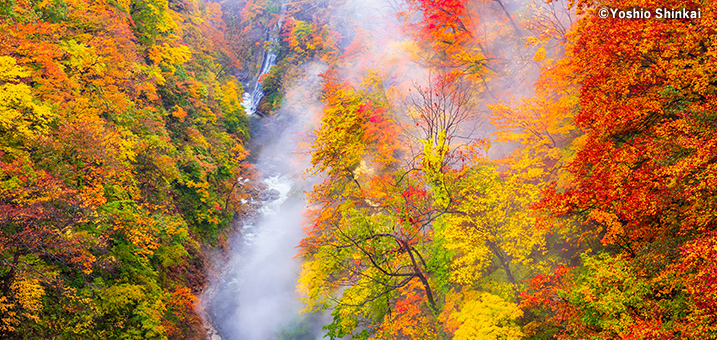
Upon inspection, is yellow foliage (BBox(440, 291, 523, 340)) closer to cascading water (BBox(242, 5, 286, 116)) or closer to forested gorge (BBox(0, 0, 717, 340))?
forested gorge (BBox(0, 0, 717, 340))

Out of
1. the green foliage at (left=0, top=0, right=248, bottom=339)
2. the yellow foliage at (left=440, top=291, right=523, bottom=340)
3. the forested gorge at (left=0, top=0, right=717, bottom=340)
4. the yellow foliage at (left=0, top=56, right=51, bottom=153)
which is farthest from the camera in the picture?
the yellow foliage at (left=0, top=56, right=51, bottom=153)

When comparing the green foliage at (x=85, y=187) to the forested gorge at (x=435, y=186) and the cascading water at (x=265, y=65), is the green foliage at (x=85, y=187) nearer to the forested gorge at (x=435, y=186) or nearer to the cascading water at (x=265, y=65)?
the forested gorge at (x=435, y=186)

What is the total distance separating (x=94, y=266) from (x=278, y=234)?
13.5m

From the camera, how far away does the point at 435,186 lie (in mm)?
10406

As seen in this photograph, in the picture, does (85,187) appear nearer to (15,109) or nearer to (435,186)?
(15,109)

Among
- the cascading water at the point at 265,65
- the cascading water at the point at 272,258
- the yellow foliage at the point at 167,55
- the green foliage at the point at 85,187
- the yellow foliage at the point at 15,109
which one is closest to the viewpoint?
the green foliage at the point at 85,187

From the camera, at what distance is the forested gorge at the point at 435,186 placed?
19.0 feet

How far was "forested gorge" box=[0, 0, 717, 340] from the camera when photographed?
19.0 feet

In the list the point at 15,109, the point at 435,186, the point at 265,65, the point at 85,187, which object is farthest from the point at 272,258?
the point at 265,65

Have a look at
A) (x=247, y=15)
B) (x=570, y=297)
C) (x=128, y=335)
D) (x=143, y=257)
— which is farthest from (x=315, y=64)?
(x=570, y=297)

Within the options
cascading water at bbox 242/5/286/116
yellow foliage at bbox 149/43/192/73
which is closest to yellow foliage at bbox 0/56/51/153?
yellow foliage at bbox 149/43/192/73

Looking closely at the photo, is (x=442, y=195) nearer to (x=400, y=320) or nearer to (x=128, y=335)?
(x=400, y=320)

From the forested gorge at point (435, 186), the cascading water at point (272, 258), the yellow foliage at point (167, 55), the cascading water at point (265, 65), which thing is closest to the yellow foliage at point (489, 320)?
the forested gorge at point (435, 186)

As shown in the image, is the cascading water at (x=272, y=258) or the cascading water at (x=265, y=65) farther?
the cascading water at (x=265, y=65)
